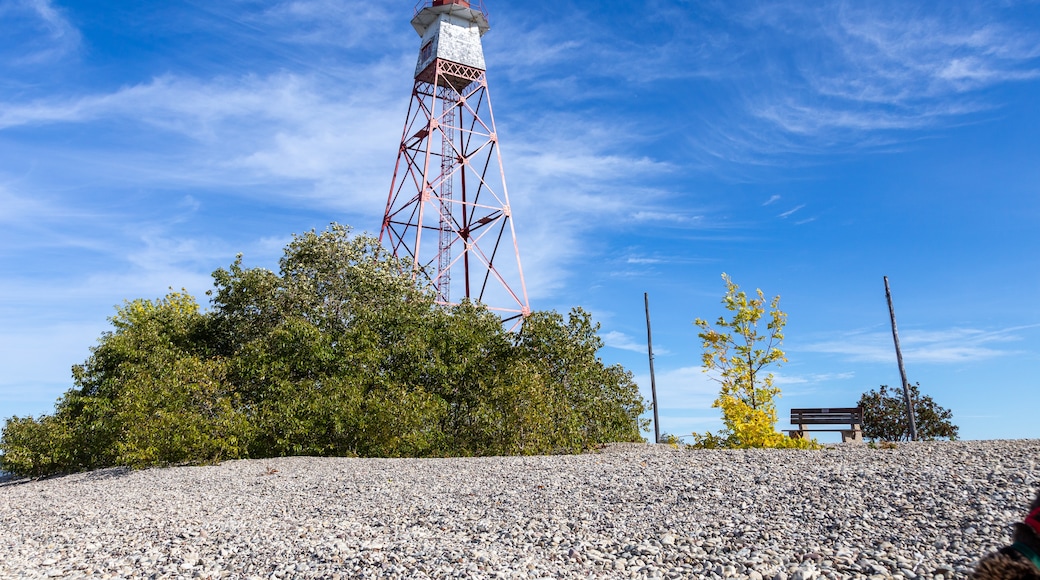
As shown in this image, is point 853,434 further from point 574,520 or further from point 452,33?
point 452,33

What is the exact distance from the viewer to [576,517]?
7203 millimetres

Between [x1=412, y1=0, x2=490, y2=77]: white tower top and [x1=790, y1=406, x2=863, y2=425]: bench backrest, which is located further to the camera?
[x1=412, y1=0, x2=490, y2=77]: white tower top

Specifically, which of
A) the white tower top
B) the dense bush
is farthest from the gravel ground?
the white tower top

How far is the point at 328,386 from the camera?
52.5ft

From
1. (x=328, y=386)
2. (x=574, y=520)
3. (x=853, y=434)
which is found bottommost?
(x=574, y=520)

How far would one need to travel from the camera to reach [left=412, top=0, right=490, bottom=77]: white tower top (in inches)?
1048

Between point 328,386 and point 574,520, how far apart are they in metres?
10.4

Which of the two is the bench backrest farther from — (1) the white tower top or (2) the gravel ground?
(1) the white tower top

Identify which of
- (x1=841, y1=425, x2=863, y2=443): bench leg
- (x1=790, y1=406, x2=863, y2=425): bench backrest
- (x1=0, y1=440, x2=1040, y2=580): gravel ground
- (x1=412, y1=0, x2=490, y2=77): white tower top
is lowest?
(x1=0, y1=440, x2=1040, y2=580): gravel ground

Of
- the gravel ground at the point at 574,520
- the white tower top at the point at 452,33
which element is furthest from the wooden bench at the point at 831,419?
the white tower top at the point at 452,33

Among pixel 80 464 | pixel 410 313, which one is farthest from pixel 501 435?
pixel 80 464

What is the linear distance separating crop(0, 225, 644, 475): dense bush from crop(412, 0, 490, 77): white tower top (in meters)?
10.6

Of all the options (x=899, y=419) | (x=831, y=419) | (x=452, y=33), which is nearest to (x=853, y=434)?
(x=831, y=419)

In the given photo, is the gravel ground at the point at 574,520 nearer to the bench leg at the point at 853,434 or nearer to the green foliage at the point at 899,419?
the bench leg at the point at 853,434
